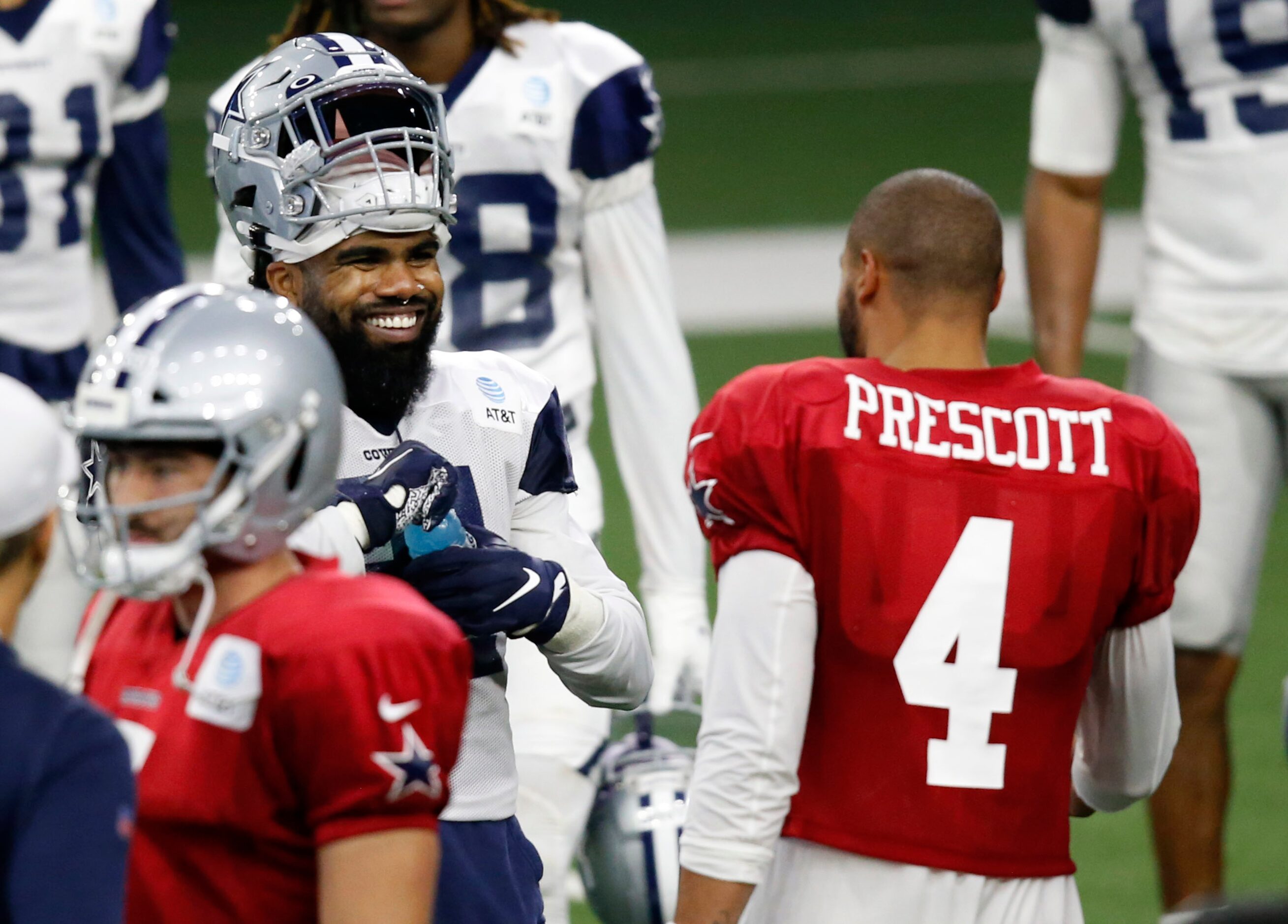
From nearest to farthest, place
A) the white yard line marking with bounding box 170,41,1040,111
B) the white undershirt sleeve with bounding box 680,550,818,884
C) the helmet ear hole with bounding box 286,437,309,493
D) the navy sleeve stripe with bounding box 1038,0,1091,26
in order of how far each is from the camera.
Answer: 1. the helmet ear hole with bounding box 286,437,309,493
2. the white undershirt sleeve with bounding box 680,550,818,884
3. the navy sleeve stripe with bounding box 1038,0,1091,26
4. the white yard line marking with bounding box 170,41,1040,111

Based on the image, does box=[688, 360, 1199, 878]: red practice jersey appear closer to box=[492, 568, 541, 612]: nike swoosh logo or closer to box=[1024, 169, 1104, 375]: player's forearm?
box=[492, 568, 541, 612]: nike swoosh logo

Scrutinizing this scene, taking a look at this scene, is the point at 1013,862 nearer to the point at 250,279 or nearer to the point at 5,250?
the point at 250,279

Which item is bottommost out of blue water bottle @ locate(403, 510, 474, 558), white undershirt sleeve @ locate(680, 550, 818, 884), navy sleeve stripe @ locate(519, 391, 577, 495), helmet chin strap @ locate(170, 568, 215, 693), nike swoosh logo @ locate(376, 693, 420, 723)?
white undershirt sleeve @ locate(680, 550, 818, 884)

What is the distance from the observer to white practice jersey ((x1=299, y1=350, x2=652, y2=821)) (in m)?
2.70

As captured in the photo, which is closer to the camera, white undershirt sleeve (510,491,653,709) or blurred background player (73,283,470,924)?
blurred background player (73,283,470,924)

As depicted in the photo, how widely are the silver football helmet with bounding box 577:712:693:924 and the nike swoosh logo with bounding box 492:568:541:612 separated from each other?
1.24 meters

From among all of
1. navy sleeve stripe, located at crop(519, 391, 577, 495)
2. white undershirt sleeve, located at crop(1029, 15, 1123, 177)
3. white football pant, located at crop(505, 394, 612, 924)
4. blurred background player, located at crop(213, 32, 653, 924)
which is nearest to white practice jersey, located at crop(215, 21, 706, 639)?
white football pant, located at crop(505, 394, 612, 924)

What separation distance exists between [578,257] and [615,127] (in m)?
0.25

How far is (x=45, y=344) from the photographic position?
4438 millimetres

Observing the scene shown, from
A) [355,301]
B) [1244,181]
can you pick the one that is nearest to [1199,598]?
[1244,181]

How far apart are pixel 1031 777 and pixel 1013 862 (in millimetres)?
107

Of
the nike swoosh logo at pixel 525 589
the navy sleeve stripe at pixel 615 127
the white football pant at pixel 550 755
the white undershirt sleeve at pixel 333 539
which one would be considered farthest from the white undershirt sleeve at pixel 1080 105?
the white undershirt sleeve at pixel 333 539

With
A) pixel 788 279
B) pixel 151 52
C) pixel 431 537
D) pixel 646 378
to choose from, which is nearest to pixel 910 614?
pixel 431 537

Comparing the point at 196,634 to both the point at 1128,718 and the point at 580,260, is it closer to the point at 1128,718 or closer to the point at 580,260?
the point at 1128,718
